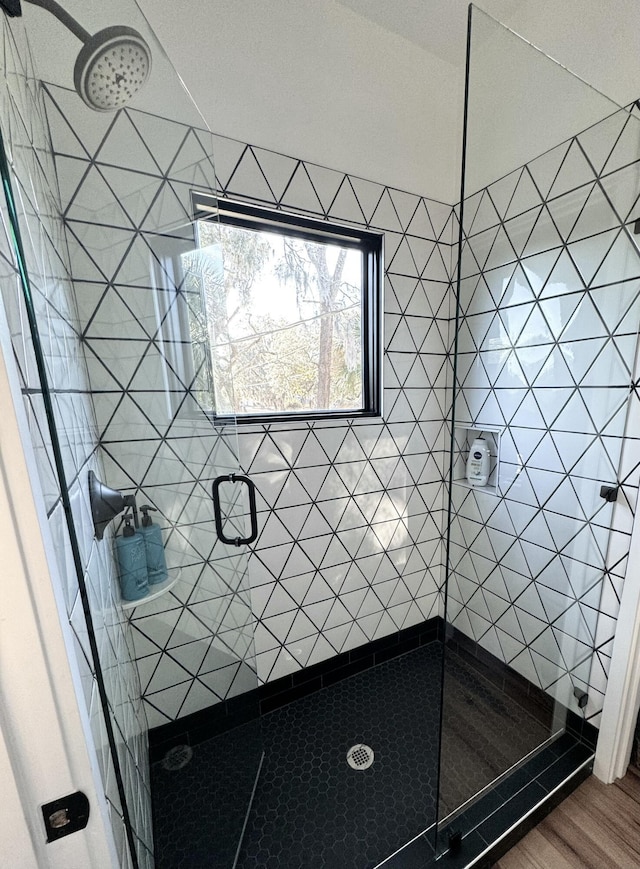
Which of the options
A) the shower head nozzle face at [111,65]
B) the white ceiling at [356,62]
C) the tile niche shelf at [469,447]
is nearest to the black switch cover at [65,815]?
the shower head nozzle face at [111,65]

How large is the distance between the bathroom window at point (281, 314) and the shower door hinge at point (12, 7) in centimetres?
54

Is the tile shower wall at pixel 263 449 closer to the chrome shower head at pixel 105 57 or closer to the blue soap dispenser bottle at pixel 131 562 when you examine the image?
the blue soap dispenser bottle at pixel 131 562

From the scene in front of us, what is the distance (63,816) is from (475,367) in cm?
176

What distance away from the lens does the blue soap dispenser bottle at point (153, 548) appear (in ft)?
3.48

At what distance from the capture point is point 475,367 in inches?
62.8

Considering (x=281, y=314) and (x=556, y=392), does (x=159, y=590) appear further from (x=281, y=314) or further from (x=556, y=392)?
(x=556, y=392)

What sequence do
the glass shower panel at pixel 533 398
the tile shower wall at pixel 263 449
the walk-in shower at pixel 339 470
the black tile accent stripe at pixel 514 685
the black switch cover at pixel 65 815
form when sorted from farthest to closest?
the black tile accent stripe at pixel 514 685 < the glass shower panel at pixel 533 398 < the tile shower wall at pixel 263 449 < the walk-in shower at pixel 339 470 < the black switch cover at pixel 65 815

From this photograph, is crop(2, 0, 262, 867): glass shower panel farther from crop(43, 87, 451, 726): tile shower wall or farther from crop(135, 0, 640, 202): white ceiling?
crop(135, 0, 640, 202): white ceiling

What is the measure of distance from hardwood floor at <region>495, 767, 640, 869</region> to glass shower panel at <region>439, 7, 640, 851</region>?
0.08 metres

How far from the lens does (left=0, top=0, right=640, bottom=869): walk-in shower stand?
2.81 feet

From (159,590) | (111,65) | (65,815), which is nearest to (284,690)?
(159,590)

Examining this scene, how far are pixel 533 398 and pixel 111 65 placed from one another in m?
1.56

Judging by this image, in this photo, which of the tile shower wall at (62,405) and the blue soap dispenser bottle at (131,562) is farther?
the blue soap dispenser bottle at (131,562)

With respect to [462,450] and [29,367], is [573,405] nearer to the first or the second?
[462,450]
